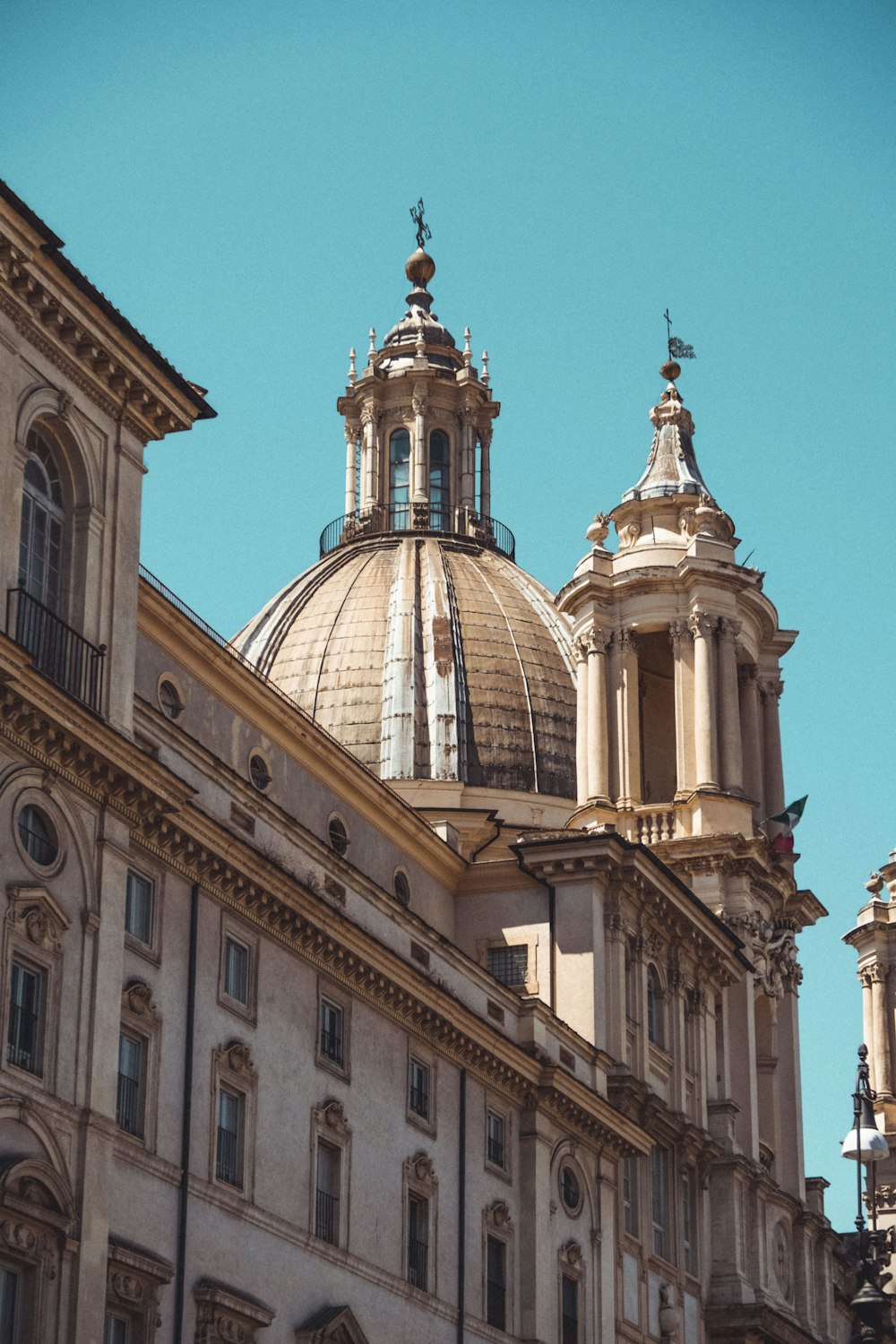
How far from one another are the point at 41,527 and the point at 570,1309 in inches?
923

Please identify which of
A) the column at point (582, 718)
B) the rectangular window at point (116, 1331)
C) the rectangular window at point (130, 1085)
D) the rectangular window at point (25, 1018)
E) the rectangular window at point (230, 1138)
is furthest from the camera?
the column at point (582, 718)

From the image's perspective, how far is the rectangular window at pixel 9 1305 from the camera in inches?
1361

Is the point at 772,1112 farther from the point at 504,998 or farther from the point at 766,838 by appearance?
the point at 504,998

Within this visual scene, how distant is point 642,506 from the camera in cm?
7806

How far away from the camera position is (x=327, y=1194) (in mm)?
46281

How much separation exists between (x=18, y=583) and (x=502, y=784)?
144ft

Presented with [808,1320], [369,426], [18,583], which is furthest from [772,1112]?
[18,583]

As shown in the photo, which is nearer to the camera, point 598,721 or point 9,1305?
point 9,1305

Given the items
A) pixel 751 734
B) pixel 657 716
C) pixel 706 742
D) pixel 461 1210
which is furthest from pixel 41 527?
pixel 657 716

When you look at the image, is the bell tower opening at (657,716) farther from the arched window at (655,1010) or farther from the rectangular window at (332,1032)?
the rectangular window at (332,1032)

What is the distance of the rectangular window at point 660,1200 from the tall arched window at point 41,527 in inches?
1092

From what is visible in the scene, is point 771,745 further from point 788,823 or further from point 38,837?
point 38,837

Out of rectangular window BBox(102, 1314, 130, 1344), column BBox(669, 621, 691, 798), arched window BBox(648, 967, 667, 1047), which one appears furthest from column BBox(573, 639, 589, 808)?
rectangular window BBox(102, 1314, 130, 1344)

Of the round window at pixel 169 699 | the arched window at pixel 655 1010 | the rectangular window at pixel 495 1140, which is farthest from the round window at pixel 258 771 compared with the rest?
the arched window at pixel 655 1010
